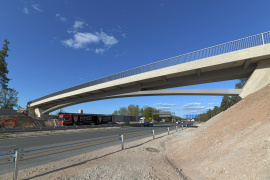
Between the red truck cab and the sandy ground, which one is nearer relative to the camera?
the sandy ground

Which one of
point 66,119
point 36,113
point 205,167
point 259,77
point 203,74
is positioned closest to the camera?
point 205,167

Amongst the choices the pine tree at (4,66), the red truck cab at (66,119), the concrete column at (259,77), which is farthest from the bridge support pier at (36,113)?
the concrete column at (259,77)

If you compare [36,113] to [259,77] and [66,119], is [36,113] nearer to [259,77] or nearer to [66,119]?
[66,119]

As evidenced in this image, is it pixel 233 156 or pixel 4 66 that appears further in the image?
pixel 4 66

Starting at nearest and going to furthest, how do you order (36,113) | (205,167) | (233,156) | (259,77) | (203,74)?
(233,156), (205,167), (259,77), (203,74), (36,113)

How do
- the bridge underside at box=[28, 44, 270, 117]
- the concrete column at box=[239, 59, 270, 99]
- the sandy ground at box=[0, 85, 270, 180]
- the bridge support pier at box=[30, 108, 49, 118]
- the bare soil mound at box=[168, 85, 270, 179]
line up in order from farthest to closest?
the bridge support pier at box=[30, 108, 49, 118], the bridge underside at box=[28, 44, 270, 117], the concrete column at box=[239, 59, 270, 99], the sandy ground at box=[0, 85, 270, 180], the bare soil mound at box=[168, 85, 270, 179]

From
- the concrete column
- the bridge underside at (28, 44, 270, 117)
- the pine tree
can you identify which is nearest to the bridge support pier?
the pine tree

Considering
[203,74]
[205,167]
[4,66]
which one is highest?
[4,66]

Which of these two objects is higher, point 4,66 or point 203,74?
point 4,66

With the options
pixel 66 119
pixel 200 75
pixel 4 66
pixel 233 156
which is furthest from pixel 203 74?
pixel 4 66

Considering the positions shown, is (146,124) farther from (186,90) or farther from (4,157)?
(4,157)

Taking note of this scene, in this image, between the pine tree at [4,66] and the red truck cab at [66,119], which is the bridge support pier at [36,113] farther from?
the red truck cab at [66,119]

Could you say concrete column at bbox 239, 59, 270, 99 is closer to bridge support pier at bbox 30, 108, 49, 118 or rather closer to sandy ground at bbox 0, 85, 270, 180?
sandy ground at bbox 0, 85, 270, 180

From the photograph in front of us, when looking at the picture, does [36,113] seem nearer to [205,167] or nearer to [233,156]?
[205,167]
